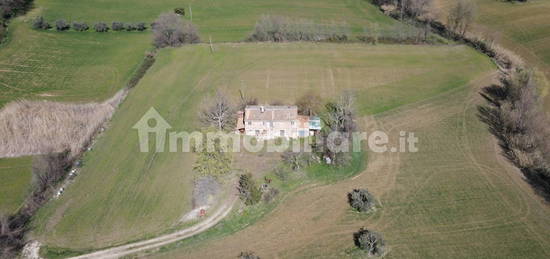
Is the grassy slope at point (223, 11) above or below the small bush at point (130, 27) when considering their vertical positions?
above

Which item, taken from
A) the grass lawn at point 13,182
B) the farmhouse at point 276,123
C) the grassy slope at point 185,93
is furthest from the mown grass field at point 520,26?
the grass lawn at point 13,182

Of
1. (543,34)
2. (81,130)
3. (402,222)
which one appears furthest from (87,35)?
(543,34)

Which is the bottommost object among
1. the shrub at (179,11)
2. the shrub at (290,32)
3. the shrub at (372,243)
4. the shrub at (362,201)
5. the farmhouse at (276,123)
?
the shrub at (372,243)

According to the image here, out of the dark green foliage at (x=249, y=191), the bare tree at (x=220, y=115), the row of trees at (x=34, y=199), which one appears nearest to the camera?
the row of trees at (x=34, y=199)

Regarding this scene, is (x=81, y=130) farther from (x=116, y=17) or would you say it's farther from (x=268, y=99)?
(x=116, y=17)

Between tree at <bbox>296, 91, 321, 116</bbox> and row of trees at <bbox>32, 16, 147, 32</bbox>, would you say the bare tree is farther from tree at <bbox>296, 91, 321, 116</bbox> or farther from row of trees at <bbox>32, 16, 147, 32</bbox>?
row of trees at <bbox>32, 16, 147, 32</bbox>

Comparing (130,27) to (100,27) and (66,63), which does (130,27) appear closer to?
(100,27)

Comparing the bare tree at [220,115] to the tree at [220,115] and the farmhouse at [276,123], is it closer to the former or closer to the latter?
the tree at [220,115]

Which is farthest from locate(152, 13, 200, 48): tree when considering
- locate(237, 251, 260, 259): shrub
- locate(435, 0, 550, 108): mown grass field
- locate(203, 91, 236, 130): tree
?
locate(435, 0, 550, 108): mown grass field

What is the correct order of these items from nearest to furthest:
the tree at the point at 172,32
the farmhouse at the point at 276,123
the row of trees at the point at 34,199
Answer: the row of trees at the point at 34,199, the farmhouse at the point at 276,123, the tree at the point at 172,32
